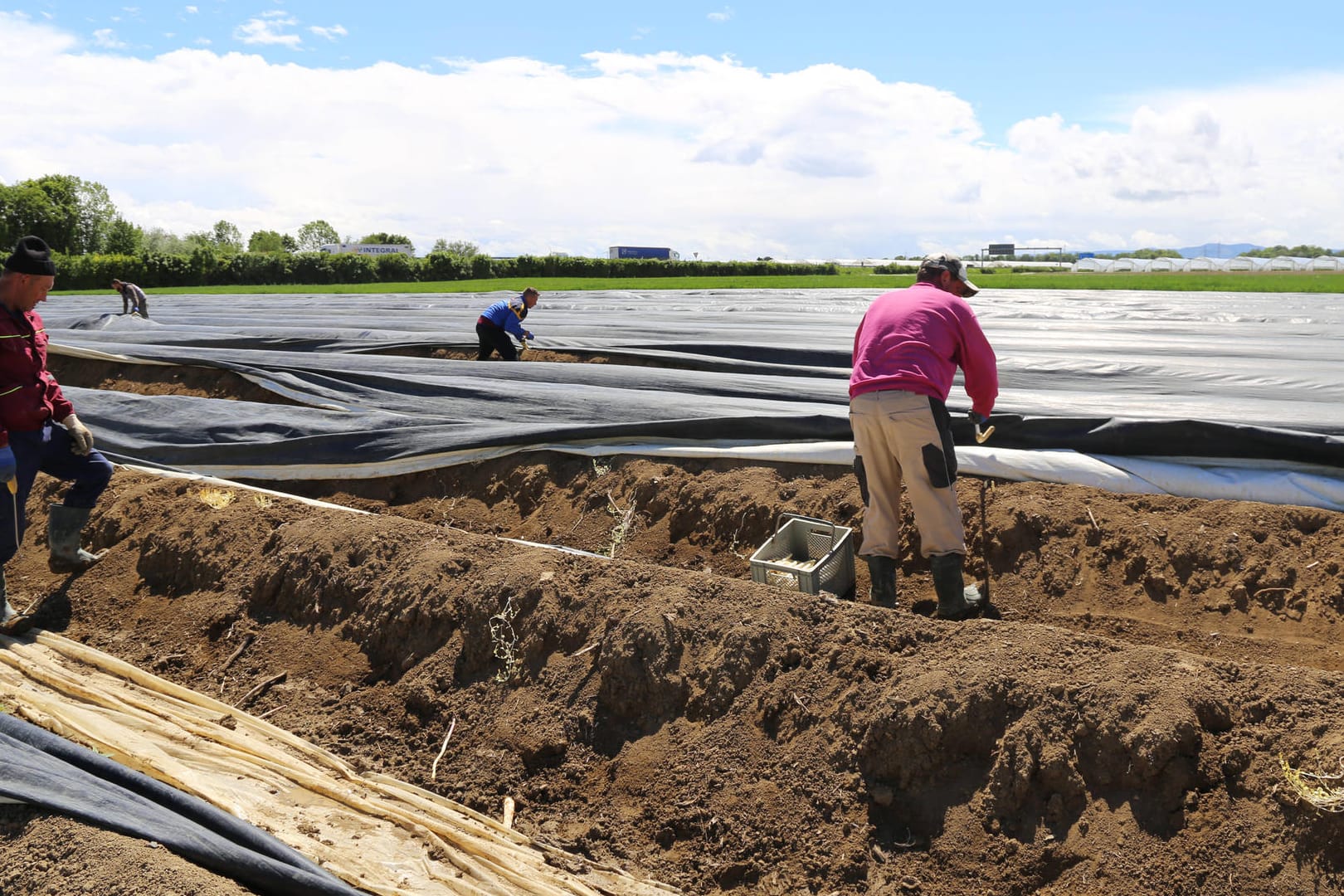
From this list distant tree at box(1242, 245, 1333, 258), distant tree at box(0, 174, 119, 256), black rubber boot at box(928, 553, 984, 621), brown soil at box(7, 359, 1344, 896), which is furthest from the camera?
distant tree at box(0, 174, 119, 256)

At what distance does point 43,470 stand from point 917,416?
4.80m

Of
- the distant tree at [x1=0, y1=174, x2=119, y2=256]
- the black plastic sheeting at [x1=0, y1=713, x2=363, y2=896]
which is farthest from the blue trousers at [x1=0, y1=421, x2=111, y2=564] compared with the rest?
the distant tree at [x1=0, y1=174, x2=119, y2=256]

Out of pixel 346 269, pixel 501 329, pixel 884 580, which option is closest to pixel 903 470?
pixel 884 580

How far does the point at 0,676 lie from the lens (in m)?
4.07

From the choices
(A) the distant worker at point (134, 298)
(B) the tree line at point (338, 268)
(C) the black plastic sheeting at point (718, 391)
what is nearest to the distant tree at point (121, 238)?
(B) the tree line at point (338, 268)

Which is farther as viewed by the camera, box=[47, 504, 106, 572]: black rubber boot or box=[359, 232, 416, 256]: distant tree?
box=[359, 232, 416, 256]: distant tree

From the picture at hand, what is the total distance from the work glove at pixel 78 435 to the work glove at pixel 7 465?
14.4 inches

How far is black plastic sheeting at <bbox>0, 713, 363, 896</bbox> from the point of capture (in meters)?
2.57

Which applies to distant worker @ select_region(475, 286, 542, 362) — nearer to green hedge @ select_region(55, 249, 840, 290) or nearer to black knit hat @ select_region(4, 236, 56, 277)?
black knit hat @ select_region(4, 236, 56, 277)

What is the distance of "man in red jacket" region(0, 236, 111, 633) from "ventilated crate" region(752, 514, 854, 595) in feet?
12.5

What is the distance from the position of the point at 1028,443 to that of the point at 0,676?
5582 mm

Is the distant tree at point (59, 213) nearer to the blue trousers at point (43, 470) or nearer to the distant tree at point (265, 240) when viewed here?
the distant tree at point (265, 240)

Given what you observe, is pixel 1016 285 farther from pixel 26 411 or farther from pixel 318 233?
pixel 318 233

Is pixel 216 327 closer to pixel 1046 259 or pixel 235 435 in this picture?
pixel 235 435
